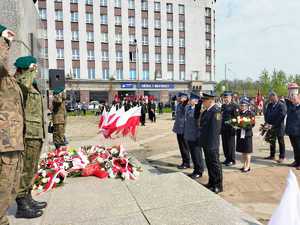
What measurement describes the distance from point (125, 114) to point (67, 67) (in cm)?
3629

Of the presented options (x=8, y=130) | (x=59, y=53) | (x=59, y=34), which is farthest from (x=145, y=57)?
(x=8, y=130)

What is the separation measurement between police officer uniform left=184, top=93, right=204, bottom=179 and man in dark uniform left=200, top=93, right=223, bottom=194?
34.7 inches

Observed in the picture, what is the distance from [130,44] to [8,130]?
1680 inches

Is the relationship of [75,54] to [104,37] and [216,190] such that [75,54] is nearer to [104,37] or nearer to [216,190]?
[104,37]

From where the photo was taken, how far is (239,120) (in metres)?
6.33

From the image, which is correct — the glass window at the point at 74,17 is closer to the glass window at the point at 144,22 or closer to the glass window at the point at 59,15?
the glass window at the point at 59,15

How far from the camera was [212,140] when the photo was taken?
500 centimetres

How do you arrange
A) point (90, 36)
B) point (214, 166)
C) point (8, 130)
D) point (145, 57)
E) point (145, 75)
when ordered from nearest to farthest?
point (8, 130) < point (214, 166) < point (90, 36) < point (145, 57) < point (145, 75)

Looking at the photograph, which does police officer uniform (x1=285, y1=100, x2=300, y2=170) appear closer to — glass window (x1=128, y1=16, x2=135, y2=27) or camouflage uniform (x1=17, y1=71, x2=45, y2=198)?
camouflage uniform (x1=17, y1=71, x2=45, y2=198)

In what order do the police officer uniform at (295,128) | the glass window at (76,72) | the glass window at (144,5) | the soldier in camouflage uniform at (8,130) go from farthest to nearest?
1. the glass window at (144,5)
2. the glass window at (76,72)
3. the police officer uniform at (295,128)
4. the soldier in camouflage uniform at (8,130)

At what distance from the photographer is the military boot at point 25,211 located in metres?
3.43

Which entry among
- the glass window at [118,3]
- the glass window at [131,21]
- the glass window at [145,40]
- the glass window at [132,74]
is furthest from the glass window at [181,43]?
the glass window at [118,3]

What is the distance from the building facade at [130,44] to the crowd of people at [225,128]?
3544cm

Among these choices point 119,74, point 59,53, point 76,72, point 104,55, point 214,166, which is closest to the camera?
point 214,166
